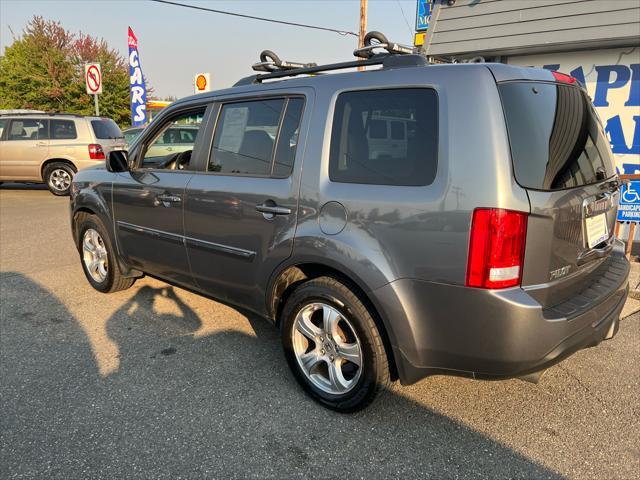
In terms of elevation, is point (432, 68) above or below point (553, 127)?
above

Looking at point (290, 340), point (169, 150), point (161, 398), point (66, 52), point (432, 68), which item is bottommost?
point (161, 398)

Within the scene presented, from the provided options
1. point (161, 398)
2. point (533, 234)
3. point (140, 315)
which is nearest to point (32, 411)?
point (161, 398)

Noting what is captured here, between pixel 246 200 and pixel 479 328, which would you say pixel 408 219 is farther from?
pixel 246 200

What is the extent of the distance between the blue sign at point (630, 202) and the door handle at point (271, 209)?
3838 mm

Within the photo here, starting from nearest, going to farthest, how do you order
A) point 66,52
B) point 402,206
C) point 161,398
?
point 402,206 < point 161,398 < point 66,52

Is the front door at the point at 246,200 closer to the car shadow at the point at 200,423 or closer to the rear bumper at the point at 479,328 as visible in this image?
the car shadow at the point at 200,423

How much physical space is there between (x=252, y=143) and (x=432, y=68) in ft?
4.13

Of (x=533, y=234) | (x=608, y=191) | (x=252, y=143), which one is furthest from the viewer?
(x=252, y=143)

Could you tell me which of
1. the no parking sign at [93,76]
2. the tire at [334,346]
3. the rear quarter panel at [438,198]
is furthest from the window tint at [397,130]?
the no parking sign at [93,76]

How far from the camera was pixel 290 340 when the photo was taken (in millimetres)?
2936

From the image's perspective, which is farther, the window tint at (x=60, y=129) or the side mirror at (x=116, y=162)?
the window tint at (x=60, y=129)

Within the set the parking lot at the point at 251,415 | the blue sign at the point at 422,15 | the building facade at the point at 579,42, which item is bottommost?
the parking lot at the point at 251,415

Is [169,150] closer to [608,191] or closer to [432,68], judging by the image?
[432,68]

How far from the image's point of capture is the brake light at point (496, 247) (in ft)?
6.72
